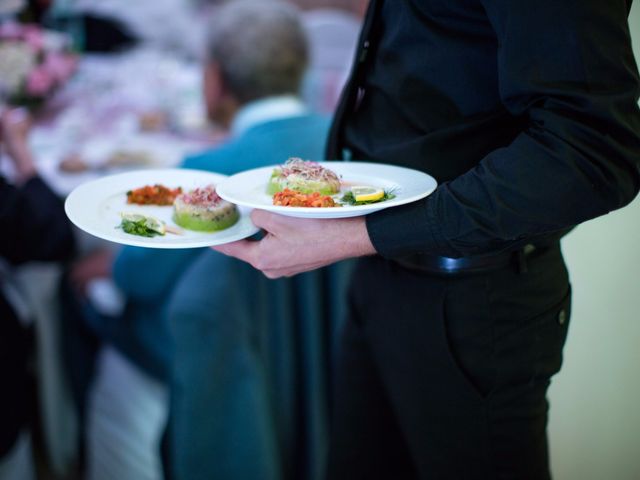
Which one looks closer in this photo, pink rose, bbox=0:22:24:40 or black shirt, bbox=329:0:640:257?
black shirt, bbox=329:0:640:257

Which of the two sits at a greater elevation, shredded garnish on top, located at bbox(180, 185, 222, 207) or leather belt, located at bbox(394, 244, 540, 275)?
shredded garnish on top, located at bbox(180, 185, 222, 207)

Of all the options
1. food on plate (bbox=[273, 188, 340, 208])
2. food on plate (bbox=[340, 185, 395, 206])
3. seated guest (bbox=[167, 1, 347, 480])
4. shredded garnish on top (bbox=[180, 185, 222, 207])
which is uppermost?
food on plate (bbox=[340, 185, 395, 206])

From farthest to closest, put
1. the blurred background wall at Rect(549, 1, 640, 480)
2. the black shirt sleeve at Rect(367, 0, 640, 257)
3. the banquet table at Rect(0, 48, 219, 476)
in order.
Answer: the banquet table at Rect(0, 48, 219, 476)
the blurred background wall at Rect(549, 1, 640, 480)
the black shirt sleeve at Rect(367, 0, 640, 257)

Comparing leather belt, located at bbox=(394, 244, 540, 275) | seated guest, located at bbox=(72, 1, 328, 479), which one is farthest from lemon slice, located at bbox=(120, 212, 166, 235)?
seated guest, located at bbox=(72, 1, 328, 479)

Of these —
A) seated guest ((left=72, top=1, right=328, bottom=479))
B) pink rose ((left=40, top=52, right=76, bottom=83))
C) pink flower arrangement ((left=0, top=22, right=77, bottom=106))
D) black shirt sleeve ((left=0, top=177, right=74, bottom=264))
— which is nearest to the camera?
black shirt sleeve ((left=0, top=177, right=74, bottom=264))

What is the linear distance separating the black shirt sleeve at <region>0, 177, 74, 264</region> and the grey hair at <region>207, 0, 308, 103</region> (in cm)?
61

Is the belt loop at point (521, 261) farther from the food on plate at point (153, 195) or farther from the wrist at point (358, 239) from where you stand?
the food on plate at point (153, 195)

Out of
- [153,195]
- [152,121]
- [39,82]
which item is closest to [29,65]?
[39,82]

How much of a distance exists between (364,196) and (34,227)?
3.43ft

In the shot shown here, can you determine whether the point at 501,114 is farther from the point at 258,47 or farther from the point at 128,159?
the point at 128,159

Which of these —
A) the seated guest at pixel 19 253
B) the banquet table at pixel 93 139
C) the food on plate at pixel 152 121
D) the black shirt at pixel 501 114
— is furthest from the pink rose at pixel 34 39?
the black shirt at pixel 501 114

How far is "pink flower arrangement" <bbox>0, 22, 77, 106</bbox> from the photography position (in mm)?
2129

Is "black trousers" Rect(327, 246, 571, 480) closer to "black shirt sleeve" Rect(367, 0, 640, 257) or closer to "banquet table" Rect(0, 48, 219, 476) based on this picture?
"black shirt sleeve" Rect(367, 0, 640, 257)

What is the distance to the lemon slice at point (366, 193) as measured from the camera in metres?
0.77
